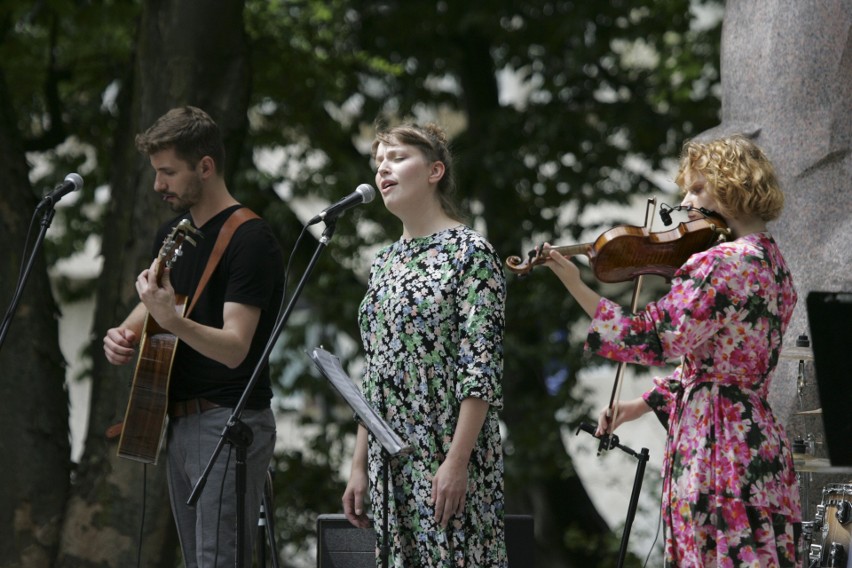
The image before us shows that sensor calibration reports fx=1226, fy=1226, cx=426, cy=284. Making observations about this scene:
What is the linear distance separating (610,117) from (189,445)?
6.38 meters

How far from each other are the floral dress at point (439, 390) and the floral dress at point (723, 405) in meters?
0.43

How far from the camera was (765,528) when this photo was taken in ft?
11.1

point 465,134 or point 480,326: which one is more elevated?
point 465,134

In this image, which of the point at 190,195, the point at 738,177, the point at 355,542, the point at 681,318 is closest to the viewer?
the point at 681,318

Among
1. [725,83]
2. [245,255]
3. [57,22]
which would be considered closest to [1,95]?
[57,22]

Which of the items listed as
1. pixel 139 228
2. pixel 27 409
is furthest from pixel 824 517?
pixel 27 409

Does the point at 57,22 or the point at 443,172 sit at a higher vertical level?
the point at 57,22

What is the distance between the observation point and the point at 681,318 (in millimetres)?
3361

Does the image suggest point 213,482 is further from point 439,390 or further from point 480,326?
point 480,326

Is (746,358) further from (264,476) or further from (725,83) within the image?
(725,83)

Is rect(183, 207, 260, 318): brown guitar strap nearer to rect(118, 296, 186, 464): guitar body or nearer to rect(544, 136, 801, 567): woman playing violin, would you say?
rect(118, 296, 186, 464): guitar body

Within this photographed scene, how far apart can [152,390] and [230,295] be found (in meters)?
0.42

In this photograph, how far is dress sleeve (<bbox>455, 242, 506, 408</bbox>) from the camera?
3.71 metres

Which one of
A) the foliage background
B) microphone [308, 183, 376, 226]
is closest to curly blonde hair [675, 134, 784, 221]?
microphone [308, 183, 376, 226]
